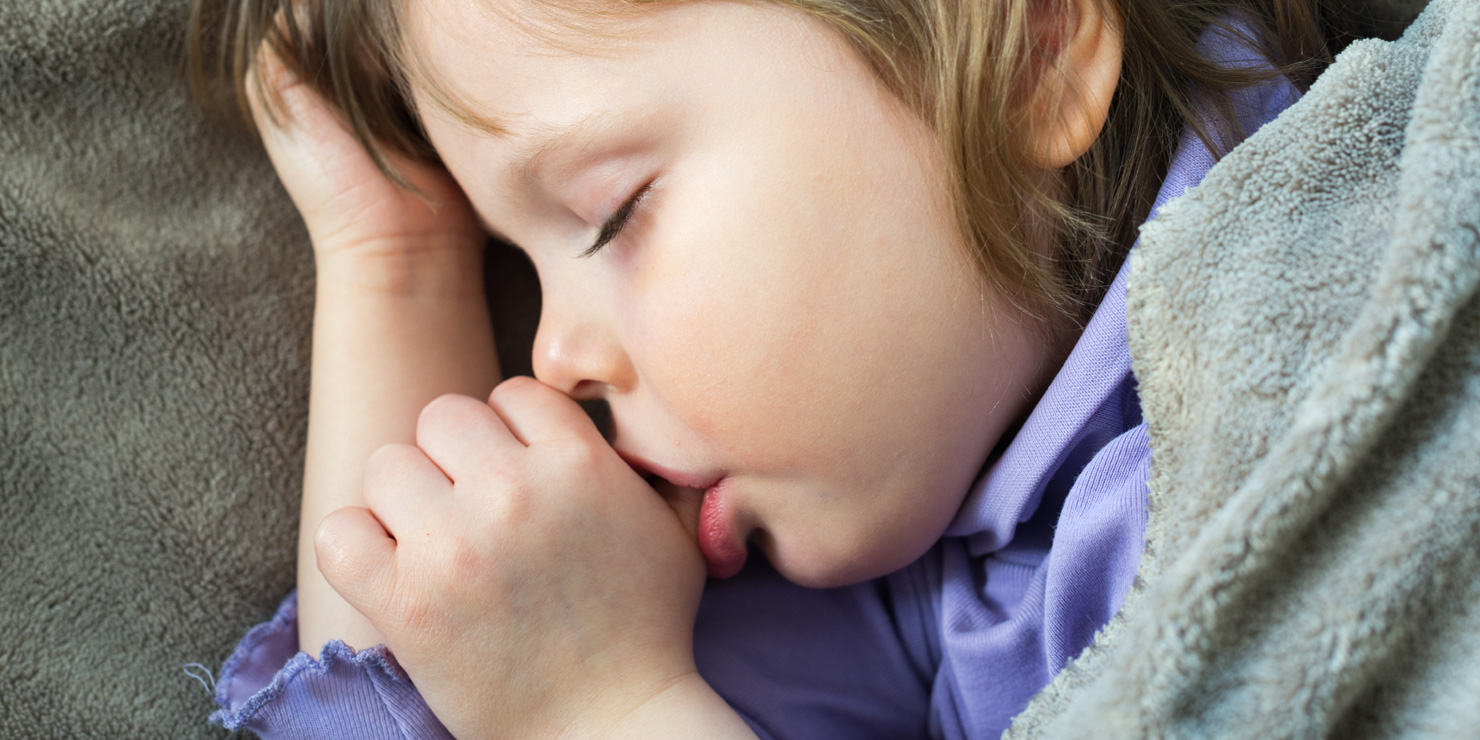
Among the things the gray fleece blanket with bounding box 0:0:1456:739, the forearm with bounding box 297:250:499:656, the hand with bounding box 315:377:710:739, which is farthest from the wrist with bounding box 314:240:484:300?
the hand with bounding box 315:377:710:739

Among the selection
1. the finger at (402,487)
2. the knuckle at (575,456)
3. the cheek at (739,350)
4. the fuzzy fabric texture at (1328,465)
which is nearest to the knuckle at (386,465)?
the finger at (402,487)

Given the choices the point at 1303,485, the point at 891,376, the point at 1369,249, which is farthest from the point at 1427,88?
the point at 891,376

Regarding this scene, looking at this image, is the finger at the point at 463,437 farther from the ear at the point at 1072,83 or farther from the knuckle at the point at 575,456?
the ear at the point at 1072,83

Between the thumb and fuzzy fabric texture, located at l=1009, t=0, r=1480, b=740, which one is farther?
the thumb

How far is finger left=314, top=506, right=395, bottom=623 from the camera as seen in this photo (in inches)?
31.8

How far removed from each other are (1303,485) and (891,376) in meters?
0.31

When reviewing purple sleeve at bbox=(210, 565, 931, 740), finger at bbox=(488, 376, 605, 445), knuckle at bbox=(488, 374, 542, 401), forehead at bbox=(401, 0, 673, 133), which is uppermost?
forehead at bbox=(401, 0, 673, 133)

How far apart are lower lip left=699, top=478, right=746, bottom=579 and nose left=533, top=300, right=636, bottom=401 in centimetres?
12

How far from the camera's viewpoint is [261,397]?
98cm

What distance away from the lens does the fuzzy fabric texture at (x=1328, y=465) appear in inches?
20.4

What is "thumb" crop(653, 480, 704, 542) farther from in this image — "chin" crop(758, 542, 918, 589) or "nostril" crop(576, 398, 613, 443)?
"nostril" crop(576, 398, 613, 443)

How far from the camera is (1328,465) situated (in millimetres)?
518

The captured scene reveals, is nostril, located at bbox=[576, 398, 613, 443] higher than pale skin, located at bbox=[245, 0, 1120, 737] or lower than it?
lower

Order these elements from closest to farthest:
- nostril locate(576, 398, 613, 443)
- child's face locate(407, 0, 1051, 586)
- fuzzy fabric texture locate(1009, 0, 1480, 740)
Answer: fuzzy fabric texture locate(1009, 0, 1480, 740), child's face locate(407, 0, 1051, 586), nostril locate(576, 398, 613, 443)
